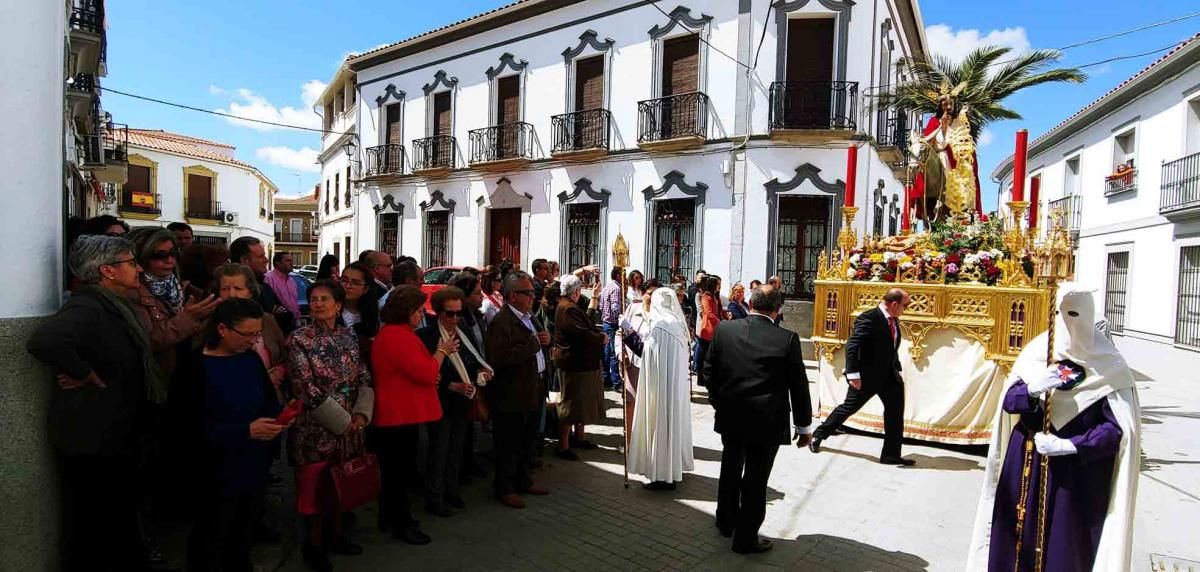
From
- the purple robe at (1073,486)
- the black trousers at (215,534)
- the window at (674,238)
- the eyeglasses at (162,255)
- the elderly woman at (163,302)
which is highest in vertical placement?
the window at (674,238)

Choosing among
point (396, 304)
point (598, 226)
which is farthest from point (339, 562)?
point (598, 226)

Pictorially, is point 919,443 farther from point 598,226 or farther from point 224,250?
point 598,226

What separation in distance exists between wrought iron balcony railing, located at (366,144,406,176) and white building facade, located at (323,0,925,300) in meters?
0.26

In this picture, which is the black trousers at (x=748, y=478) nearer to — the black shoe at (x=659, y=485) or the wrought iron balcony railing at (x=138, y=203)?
the black shoe at (x=659, y=485)

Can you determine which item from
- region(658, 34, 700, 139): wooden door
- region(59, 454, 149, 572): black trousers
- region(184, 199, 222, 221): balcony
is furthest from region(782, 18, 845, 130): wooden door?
region(184, 199, 222, 221): balcony

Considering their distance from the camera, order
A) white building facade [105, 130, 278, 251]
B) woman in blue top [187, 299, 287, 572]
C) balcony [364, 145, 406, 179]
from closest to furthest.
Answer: woman in blue top [187, 299, 287, 572]
balcony [364, 145, 406, 179]
white building facade [105, 130, 278, 251]

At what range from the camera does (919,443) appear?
6.56 metres

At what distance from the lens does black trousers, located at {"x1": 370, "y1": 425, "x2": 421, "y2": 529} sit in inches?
157

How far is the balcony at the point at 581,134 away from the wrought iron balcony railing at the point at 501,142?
891 mm

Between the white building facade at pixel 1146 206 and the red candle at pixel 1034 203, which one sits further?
the white building facade at pixel 1146 206

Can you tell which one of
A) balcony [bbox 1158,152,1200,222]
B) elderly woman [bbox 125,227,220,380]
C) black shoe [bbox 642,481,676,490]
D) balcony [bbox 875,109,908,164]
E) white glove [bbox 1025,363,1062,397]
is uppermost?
balcony [bbox 875,109,908,164]

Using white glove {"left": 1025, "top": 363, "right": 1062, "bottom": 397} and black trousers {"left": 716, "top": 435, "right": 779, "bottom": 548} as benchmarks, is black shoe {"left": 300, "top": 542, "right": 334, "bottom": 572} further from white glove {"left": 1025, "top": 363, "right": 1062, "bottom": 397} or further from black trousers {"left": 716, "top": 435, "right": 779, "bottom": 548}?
white glove {"left": 1025, "top": 363, "right": 1062, "bottom": 397}

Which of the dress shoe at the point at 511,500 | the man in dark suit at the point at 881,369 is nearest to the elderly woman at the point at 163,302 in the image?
the dress shoe at the point at 511,500

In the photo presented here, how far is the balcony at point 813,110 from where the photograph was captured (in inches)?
497
